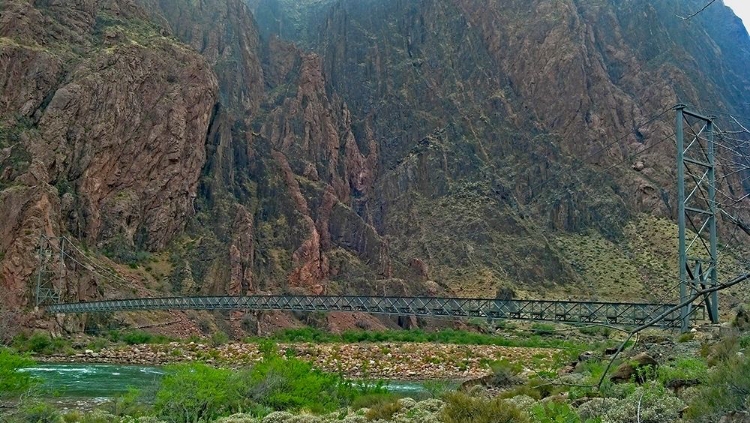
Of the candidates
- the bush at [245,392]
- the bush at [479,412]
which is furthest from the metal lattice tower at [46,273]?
the bush at [479,412]

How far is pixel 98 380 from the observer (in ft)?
121

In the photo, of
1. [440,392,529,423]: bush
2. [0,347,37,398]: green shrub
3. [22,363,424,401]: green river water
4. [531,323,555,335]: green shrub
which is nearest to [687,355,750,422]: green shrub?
[440,392,529,423]: bush

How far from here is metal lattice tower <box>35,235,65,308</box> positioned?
66.2 metres

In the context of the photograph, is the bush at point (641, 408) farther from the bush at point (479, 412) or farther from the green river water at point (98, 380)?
the green river water at point (98, 380)

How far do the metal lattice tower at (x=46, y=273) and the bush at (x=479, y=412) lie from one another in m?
60.5

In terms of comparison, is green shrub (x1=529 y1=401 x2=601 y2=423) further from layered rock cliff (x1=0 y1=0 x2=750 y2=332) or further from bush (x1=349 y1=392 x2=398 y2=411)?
layered rock cliff (x1=0 y1=0 x2=750 y2=332)

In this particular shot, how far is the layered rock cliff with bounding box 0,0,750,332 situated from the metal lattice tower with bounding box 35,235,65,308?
4.35ft

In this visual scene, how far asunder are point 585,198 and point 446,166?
2625cm

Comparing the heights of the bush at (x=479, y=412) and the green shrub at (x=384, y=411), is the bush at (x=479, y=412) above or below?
above

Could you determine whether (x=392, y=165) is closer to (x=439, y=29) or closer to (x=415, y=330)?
(x=439, y=29)

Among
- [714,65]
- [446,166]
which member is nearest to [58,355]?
[446,166]

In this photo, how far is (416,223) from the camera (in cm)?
12975

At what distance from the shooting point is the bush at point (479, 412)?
11.6 meters

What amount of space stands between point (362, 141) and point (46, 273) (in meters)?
91.8
